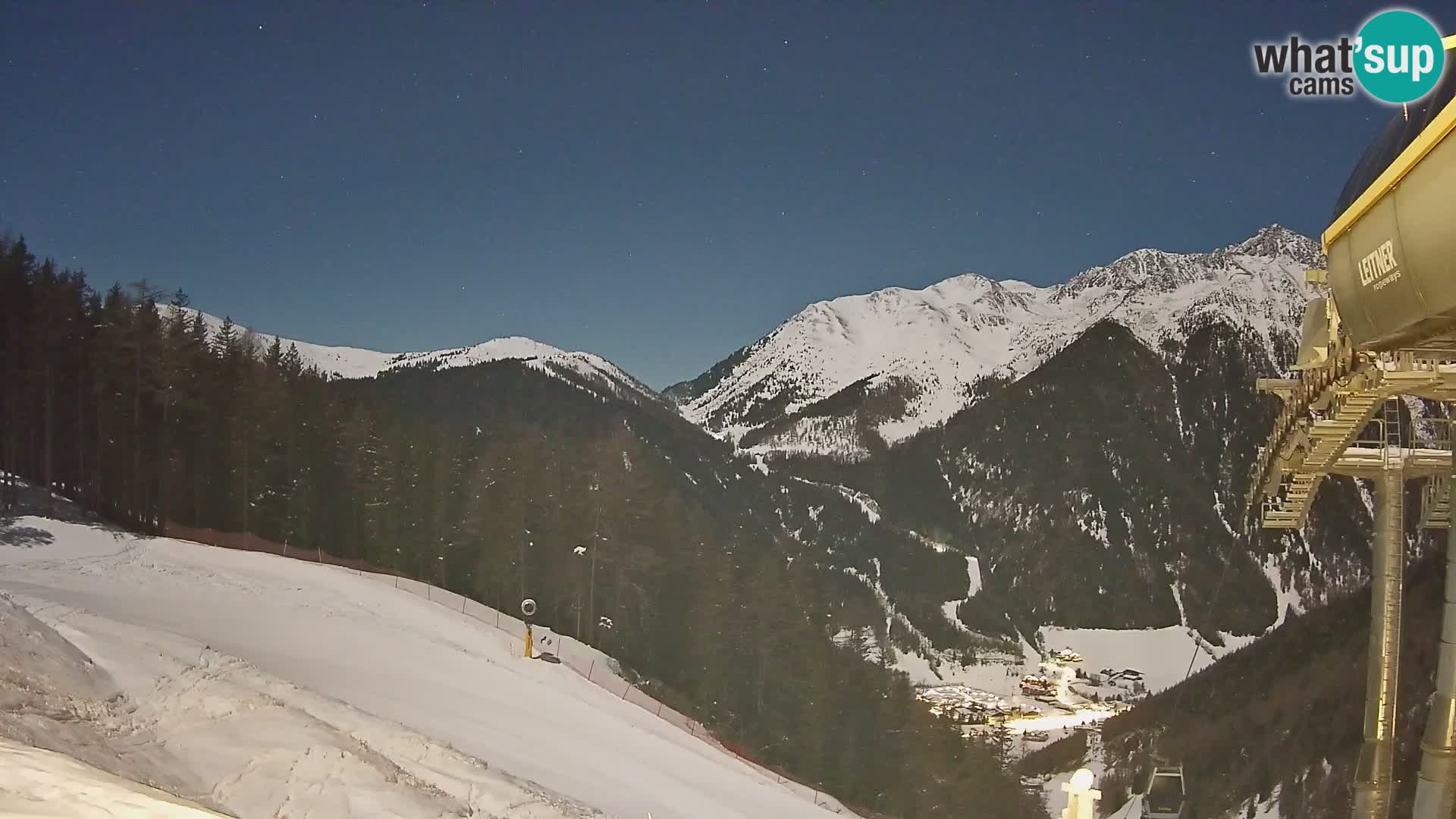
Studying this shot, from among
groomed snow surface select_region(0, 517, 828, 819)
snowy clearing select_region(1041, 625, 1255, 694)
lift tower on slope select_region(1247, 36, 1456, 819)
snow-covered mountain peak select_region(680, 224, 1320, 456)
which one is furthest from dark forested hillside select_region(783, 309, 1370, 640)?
lift tower on slope select_region(1247, 36, 1456, 819)

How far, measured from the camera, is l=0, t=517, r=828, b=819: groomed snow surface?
18.1ft

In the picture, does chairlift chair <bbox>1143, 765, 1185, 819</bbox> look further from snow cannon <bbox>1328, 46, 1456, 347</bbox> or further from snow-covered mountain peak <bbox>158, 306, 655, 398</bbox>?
snow-covered mountain peak <bbox>158, 306, 655, 398</bbox>

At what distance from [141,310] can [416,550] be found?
6.15 meters

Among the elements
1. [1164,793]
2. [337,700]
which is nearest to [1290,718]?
[1164,793]

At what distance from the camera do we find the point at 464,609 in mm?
16250

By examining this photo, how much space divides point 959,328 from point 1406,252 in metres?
25.6

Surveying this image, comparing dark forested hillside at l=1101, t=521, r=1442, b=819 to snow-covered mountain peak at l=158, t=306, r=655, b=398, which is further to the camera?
snow-covered mountain peak at l=158, t=306, r=655, b=398

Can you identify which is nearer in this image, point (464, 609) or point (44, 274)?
point (44, 274)

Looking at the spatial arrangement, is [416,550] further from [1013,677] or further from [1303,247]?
[1303,247]

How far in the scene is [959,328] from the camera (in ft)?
85.4

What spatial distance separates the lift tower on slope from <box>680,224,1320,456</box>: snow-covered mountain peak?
11.7 metres

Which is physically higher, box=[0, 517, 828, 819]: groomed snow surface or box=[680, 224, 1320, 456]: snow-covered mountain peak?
box=[680, 224, 1320, 456]: snow-covered mountain peak

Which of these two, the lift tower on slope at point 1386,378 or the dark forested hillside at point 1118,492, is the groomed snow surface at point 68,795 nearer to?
the lift tower on slope at point 1386,378

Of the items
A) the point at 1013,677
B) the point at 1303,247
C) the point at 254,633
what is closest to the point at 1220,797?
the point at 1013,677
